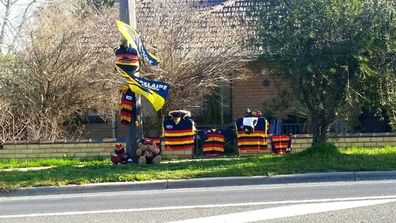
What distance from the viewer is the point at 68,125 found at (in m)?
16.5

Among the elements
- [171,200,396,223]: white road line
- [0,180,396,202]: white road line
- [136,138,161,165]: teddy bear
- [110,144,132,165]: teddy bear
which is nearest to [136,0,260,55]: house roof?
[136,138,161,165]: teddy bear

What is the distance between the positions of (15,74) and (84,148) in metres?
2.76

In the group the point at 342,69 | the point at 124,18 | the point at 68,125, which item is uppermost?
the point at 124,18

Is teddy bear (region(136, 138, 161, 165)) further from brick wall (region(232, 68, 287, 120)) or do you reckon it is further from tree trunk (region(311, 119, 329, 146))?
brick wall (region(232, 68, 287, 120))

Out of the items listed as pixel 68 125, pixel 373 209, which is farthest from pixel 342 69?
pixel 68 125

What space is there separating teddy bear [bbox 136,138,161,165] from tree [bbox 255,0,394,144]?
317 centimetres

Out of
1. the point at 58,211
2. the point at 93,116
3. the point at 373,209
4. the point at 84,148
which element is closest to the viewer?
the point at 373,209

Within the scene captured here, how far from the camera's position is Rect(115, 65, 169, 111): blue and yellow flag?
12656mm

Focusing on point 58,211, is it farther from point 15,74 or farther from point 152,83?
point 15,74

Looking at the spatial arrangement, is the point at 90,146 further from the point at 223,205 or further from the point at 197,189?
the point at 223,205

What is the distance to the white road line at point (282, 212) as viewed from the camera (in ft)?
25.3

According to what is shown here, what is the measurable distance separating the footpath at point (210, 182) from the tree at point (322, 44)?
221 cm

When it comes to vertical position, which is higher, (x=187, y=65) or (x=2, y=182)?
(x=187, y=65)

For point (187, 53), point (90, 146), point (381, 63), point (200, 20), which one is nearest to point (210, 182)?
point (90, 146)
